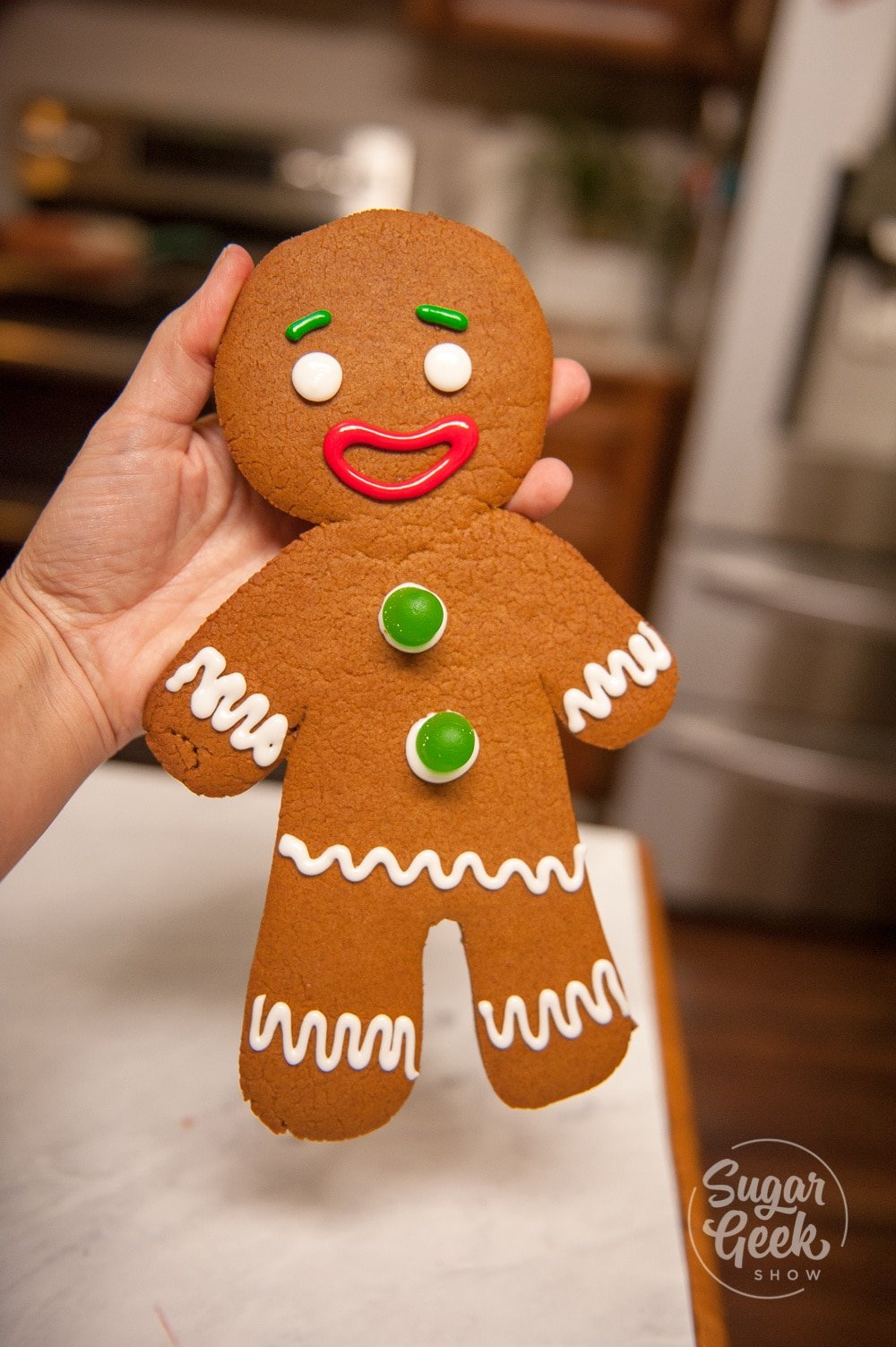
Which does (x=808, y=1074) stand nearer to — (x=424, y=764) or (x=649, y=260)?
(x=424, y=764)

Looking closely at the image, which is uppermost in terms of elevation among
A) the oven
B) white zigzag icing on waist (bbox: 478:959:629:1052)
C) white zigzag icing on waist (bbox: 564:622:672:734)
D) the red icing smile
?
the oven

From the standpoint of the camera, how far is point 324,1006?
2.21 ft

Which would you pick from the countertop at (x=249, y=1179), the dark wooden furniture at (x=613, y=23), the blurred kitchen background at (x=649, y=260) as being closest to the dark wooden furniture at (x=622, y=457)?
the blurred kitchen background at (x=649, y=260)

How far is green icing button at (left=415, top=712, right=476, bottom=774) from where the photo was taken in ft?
2.15

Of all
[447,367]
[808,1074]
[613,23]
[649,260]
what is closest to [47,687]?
[447,367]

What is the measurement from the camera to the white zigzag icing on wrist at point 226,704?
68cm

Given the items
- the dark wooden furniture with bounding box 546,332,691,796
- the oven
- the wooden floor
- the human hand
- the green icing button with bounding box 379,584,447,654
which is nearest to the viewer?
the green icing button with bounding box 379,584,447,654

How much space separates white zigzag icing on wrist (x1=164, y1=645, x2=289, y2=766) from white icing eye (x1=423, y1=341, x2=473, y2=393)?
0.76 ft

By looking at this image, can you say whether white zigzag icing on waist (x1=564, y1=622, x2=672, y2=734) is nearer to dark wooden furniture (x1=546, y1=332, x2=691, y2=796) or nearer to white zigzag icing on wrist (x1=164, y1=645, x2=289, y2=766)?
white zigzag icing on wrist (x1=164, y1=645, x2=289, y2=766)

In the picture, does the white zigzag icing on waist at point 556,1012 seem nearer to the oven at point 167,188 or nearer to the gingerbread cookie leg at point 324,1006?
the gingerbread cookie leg at point 324,1006

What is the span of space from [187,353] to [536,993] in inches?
20.7

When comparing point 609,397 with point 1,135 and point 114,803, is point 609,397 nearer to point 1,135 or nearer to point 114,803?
point 114,803

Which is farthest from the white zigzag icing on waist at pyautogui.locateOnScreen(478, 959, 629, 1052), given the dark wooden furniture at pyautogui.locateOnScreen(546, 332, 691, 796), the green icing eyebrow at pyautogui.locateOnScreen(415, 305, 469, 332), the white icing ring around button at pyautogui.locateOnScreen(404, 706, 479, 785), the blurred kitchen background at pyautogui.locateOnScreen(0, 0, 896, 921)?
the dark wooden furniture at pyautogui.locateOnScreen(546, 332, 691, 796)

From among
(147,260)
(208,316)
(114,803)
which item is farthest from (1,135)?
(208,316)
